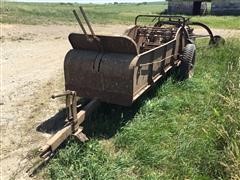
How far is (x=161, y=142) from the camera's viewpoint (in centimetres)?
547

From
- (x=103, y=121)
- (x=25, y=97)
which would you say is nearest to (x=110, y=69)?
(x=103, y=121)

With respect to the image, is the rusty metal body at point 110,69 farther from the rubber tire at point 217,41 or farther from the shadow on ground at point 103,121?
the rubber tire at point 217,41

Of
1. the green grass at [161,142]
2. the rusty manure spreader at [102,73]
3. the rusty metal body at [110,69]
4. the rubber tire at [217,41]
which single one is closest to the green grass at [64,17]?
the rubber tire at [217,41]

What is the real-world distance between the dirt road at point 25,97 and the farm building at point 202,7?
85.8 ft

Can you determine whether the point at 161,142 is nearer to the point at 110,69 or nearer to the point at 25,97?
the point at 110,69

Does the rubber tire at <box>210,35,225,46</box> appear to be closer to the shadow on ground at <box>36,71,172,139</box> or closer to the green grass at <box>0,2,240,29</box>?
the shadow on ground at <box>36,71,172,139</box>

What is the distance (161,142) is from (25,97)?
3.80 meters

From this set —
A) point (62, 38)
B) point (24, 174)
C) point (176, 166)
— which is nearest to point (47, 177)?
point (24, 174)

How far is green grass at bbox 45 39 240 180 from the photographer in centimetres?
466

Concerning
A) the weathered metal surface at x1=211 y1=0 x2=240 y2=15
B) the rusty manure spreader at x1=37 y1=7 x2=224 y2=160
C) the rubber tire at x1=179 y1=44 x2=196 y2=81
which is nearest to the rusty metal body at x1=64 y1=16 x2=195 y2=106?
the rusty manure spreader at x1=37 y1=7 x2=224 y2=160

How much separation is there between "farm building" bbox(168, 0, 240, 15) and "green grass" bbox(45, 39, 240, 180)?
32.2 metres

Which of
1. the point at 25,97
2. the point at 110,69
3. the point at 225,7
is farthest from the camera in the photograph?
the point at 225,7

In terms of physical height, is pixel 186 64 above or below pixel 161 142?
above

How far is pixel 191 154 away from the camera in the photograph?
16.4 feet
